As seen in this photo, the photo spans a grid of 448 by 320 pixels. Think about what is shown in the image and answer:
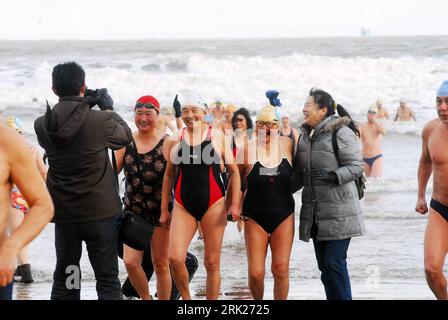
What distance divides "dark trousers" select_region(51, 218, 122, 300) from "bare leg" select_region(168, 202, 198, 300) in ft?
2.61

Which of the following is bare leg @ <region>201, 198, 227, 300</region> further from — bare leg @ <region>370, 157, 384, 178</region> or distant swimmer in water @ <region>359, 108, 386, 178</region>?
bare leg @ <region>370, 157, 384, 178</region>

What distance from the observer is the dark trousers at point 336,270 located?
7.00m

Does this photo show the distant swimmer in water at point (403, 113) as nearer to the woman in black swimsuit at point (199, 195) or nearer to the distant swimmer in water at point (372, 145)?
the distant swimmer in water at point (372, 145)

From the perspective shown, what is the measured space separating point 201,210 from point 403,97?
3085cm

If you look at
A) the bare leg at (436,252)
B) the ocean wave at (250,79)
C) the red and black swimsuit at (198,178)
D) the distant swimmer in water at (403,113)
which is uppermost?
the red and black swimsuit at (198,178)

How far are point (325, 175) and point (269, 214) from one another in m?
0.52

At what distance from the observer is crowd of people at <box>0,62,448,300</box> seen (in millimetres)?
6328

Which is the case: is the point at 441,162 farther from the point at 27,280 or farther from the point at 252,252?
the point at 27,280

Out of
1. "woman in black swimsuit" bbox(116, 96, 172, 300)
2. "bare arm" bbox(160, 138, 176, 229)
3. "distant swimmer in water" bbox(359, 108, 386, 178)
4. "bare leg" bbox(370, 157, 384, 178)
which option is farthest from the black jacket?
"bare leg" bbox(370, 157, 384, 178)

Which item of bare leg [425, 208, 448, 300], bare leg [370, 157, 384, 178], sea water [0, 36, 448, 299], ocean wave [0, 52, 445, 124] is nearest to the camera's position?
bare leg [425, 208, 448, 300]

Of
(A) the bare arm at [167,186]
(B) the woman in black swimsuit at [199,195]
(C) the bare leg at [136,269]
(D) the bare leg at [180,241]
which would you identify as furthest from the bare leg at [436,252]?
(C) the bare leg at [136,269]

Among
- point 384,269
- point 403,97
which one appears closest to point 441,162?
point 384,269

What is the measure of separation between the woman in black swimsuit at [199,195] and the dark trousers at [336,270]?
0.76m

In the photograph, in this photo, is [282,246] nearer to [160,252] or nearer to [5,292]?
[160,252]
